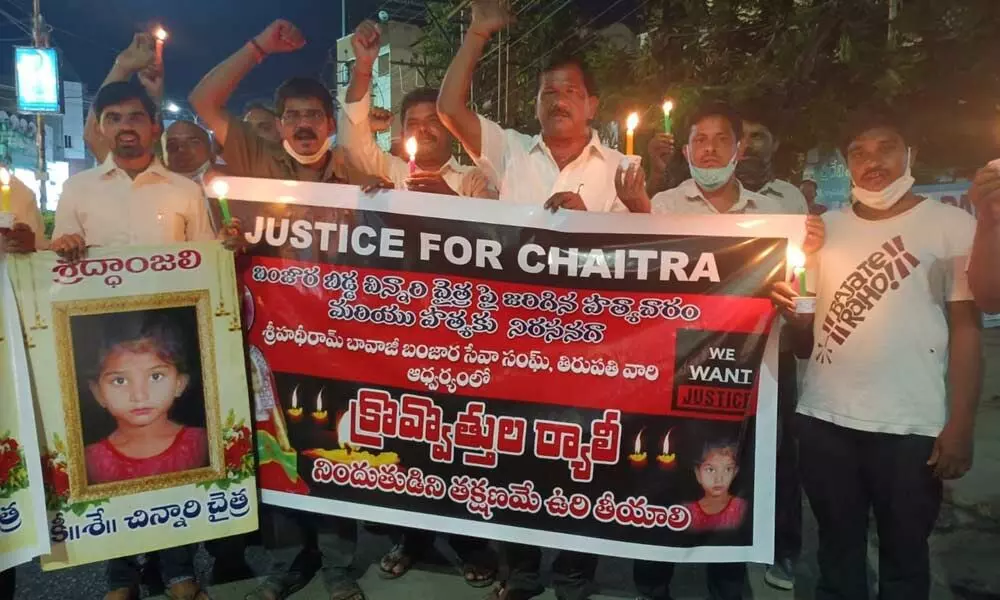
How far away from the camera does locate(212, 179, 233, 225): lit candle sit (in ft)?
9.03

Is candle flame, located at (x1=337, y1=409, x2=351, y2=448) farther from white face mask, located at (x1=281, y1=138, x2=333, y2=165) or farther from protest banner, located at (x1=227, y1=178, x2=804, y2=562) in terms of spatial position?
white face mask, located at (x1=281, y1=138, x2=333, y2=165)

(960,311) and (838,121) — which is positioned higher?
(838,121)

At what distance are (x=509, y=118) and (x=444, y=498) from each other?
1683 cm

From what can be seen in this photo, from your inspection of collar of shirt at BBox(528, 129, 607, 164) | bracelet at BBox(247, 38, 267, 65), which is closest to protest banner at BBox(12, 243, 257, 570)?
bracelet at BBox(247, 38, 267, 65)

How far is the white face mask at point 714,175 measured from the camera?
3.02 m

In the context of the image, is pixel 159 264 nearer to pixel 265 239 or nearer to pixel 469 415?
pixel 265 239

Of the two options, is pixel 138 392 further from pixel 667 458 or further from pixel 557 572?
pixel 667 458

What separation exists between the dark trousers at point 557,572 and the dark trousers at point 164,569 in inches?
52.6

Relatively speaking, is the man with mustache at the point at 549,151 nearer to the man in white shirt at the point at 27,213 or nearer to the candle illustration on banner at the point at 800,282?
the candle illustration on banner at the point at 800,282

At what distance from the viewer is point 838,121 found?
7.32 m

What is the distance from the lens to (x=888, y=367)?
2.46 metres

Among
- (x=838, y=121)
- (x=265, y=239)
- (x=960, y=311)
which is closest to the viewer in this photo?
(x=960, y=311)

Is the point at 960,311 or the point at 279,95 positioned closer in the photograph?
the point at 960,311

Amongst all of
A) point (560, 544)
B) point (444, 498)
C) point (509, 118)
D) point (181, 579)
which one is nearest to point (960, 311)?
point (560, 544)
